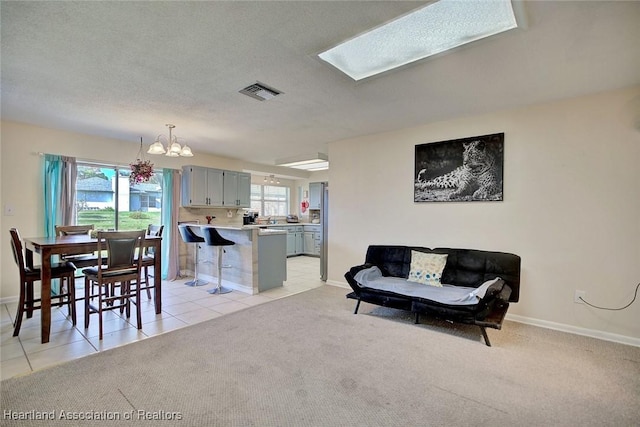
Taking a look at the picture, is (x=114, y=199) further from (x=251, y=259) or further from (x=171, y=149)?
(x=251, y=259)

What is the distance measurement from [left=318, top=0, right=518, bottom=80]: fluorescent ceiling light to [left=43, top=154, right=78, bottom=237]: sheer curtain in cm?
416

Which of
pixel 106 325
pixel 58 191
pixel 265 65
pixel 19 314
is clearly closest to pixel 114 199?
pixel 58 191

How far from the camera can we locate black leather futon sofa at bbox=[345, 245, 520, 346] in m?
2.72

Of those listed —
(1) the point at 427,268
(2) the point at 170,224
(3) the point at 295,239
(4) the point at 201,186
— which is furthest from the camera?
(3) the point at 295,239

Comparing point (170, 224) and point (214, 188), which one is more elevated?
point (214, 188)

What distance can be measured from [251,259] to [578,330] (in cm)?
387

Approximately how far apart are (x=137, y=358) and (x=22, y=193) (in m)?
3.25

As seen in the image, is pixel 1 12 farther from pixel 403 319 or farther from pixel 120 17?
pixel 403 319

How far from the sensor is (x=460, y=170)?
12.1 ft

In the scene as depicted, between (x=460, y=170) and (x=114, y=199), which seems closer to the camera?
(x=460, y=170)

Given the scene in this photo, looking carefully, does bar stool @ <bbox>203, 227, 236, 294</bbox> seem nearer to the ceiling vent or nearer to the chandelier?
the chandelier

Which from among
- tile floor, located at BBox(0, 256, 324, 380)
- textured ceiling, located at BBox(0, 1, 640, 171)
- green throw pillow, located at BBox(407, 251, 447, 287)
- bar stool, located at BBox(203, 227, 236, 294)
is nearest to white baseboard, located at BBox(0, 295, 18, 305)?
tile floor, located at BBox(0, 256, 324, 380)

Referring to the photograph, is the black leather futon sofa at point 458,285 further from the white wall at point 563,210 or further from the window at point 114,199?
the window at point 114,199

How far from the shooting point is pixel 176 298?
13.5ft
